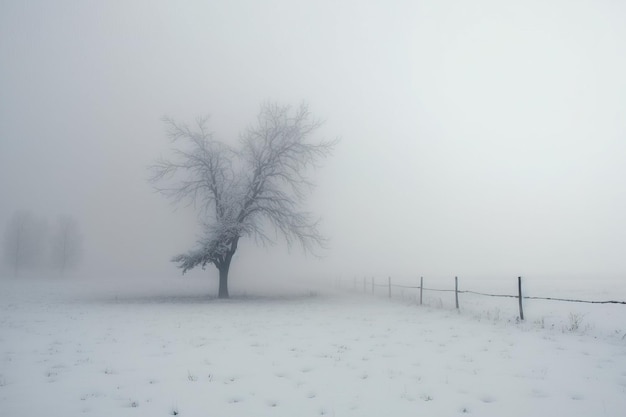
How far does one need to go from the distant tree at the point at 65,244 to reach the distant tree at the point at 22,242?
298cm

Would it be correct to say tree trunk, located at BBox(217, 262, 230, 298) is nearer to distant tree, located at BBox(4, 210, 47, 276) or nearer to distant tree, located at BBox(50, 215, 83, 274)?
distant tree, located at BBox(50, 215, 83, 274)

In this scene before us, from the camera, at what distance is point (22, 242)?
6406cm

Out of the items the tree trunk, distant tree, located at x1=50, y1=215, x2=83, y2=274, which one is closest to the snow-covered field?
the tree trunk

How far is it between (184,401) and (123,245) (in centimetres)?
14895

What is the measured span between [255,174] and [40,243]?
72.2 metres

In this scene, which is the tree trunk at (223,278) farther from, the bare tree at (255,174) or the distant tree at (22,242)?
the distant tree at (22,242)

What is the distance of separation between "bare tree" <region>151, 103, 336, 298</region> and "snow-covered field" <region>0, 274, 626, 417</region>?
10.2 m

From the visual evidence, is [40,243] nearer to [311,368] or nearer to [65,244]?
[65,244]

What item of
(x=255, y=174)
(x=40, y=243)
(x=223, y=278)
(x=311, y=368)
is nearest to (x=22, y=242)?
(x=40, y=243)

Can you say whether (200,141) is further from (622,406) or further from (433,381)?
(622,406)

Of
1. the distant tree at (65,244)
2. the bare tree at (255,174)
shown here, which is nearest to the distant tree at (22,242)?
the distant tree at (65,244)

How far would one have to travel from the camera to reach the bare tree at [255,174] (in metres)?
22.2

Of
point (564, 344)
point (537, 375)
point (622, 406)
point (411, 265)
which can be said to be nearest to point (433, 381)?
point (537, 375)

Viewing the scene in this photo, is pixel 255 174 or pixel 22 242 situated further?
pixel 22 242
